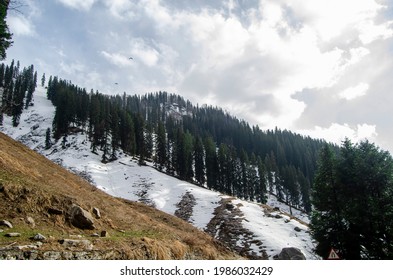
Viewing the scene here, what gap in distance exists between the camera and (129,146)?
9550cm

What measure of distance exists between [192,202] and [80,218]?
45.1 meters

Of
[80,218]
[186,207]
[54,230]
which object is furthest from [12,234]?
[186,207]

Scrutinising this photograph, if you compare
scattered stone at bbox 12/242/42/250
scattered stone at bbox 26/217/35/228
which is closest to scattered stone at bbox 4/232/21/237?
scattered stone at bbox 12/242/42/250

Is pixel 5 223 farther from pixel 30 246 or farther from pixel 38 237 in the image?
pixel 30 246

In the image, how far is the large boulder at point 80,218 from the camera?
15.5 meters

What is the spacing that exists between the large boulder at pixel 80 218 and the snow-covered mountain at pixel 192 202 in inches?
925

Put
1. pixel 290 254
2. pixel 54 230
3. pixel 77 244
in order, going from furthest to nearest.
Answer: pixel 290 254 < pixel 54 230 < pixel 77 244

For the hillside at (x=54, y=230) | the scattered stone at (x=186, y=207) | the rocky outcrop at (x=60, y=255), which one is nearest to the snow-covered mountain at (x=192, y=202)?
the scattered stone at (x=186, y=207)

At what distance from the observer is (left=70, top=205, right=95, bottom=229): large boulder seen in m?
15.5

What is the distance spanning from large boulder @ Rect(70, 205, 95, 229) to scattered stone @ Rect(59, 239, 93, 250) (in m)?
3.20

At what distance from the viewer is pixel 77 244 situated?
39.6 feet

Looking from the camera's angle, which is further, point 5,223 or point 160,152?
point 160,152

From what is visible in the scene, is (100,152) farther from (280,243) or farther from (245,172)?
(280,243)

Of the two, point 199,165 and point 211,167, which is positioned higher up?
point 199,165
